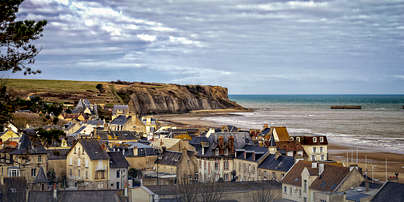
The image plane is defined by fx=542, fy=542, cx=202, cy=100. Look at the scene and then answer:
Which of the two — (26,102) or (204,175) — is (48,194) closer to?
(26,102)

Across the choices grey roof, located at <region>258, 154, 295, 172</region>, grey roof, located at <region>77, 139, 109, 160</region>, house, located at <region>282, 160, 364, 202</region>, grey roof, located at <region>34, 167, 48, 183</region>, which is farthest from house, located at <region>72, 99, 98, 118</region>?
house, located at <region>282, 160, 364, 202</region>

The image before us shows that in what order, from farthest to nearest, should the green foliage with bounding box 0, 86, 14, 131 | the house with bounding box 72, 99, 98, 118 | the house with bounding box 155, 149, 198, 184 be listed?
the house with bounding box 72, 99, 98, 118 < the house with bounding box 155, 149, 198, 184 < the green foliage with bounding box 0, 86, 14, 131

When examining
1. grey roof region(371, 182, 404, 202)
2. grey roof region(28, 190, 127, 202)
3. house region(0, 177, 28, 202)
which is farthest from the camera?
grey roof region(28, 190, 127, 202)

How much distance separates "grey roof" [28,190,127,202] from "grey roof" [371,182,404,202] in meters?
19.8

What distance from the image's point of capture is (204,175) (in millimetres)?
61500

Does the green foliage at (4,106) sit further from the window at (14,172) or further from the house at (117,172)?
the house at (117,172)

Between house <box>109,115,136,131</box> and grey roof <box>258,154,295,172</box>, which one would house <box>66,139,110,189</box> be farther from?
house <box>109,115,136,131</box>

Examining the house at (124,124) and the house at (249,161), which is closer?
the house at (249,161)

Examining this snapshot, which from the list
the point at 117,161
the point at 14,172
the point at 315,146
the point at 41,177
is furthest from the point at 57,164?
the point at 315,146

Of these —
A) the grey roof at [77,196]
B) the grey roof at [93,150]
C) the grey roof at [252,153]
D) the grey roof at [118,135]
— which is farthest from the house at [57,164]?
the grey roof at [252,153]

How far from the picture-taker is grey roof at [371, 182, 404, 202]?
124 ft

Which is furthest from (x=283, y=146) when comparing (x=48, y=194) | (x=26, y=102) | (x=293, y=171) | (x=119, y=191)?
(x=26, y=102)

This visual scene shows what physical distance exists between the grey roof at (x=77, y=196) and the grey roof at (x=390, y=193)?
19.8m

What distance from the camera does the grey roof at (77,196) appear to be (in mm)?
41719
